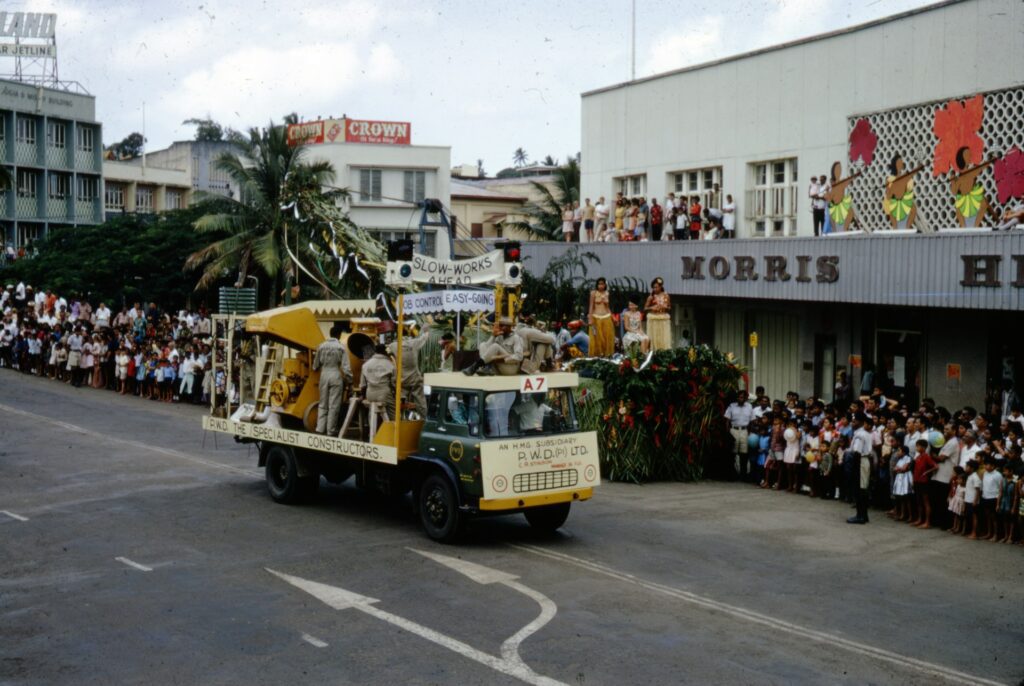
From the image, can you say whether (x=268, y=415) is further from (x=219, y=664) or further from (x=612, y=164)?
(x=612, y=164)

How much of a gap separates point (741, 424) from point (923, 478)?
4.57 m

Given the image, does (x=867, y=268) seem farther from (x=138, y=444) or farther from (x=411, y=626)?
(x=138, y=444)

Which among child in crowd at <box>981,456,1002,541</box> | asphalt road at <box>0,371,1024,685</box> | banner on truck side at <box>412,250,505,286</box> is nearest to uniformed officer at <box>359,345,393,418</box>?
banner on truck side at <box>412,250,505,286</box>

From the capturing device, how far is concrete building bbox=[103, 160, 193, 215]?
67125mm

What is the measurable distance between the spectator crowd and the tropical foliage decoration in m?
0.50

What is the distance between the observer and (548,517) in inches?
597

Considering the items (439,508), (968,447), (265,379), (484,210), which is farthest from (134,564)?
(484,210)

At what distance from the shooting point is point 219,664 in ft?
32.5

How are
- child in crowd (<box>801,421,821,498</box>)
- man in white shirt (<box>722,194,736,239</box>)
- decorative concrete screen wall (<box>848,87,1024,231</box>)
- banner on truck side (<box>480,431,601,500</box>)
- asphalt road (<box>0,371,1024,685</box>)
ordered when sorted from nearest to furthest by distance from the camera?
asphalt road (<box>0,371,1024,685</box>) < banner on truck side (<box>480,431,601,500</box>) < child in crowd (<box>801,421,821,498</box>) < decorative concrete screen wall (<box>848,87,1024,231</box>) < man in white shirt (<box>722,194,736,239</box>)

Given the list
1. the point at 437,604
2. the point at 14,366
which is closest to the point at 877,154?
the point at 437,604

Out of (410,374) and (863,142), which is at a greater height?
(863,142)

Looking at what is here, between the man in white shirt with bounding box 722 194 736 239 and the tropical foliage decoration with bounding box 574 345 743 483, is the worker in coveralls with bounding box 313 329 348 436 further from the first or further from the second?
the man in white shirt with bounding box 722 194 736 239

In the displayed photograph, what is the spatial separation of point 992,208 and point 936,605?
41.0ft

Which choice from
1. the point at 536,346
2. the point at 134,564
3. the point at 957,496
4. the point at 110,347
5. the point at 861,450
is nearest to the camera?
the point at 134,564
